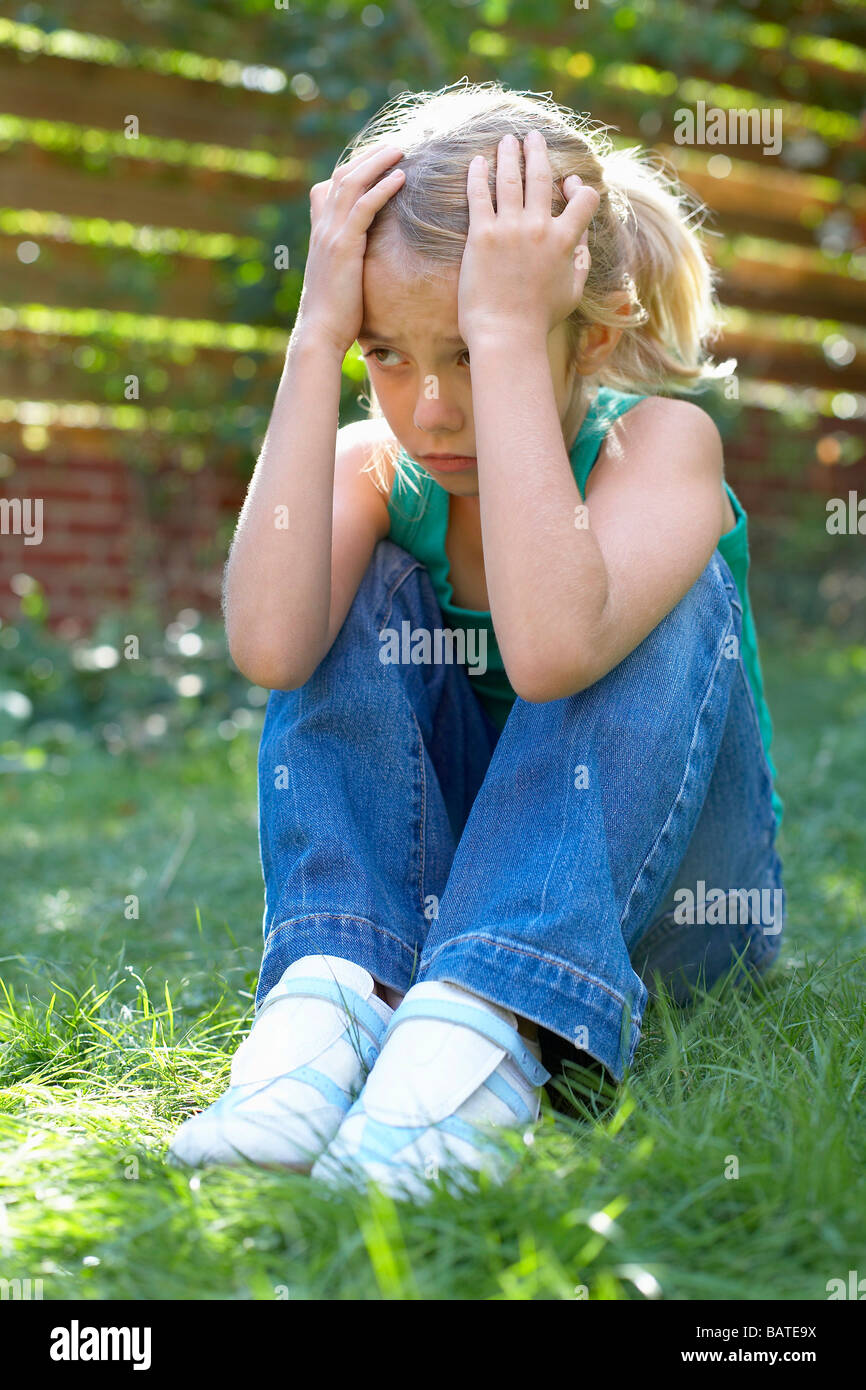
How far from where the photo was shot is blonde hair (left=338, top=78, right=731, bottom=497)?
139 centimetres

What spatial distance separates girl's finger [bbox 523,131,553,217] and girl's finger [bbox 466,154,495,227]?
1.7 inches

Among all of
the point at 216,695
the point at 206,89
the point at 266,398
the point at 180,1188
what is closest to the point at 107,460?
the point at 266,398

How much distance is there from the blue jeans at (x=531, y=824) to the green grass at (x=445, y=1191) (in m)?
0.10

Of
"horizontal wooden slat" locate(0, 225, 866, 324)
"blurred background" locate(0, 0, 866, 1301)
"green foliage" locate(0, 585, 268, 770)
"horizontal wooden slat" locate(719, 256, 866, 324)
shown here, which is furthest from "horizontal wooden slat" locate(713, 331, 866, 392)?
"green foliage" locate(0, 585, 268, 770)

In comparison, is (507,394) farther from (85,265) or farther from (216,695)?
(85,265)

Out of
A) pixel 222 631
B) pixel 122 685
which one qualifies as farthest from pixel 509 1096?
pixel 222 631

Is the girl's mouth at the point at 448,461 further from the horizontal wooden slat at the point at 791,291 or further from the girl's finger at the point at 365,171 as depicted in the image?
the horizontal wooden slat at the point at 791,291

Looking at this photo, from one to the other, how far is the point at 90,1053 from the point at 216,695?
2.37m

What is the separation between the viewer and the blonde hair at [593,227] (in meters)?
1.39

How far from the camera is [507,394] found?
1.29 metres

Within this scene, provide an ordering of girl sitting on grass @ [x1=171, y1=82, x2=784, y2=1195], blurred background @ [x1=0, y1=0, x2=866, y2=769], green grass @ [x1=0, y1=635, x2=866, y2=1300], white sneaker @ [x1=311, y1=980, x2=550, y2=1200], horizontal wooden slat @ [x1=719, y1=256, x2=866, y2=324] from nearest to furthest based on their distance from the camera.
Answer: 1. green grass @ [x1=0, y1=635, x2=866, y2=1300]
2. white sneaker @ [x1=311, y1=980, x2=550, y2=1200]
3. girl sitting on grass @ [x1=171, y1=82, x2=784, y2=1195]
4. blurred background @ [x1=0, y1=0, x2=866, y2=769]
5. horizontal wooden slat @ [x1=719, y1=256, x2=866, y2=324]

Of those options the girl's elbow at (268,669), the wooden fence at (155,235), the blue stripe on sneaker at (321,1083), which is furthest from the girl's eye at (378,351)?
the wooden fence at (155,235)

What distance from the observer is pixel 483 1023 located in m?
1.15

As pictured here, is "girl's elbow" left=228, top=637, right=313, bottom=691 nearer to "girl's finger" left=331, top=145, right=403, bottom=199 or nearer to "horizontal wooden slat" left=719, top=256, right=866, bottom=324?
"girl's finger" left=331, top=145, right=403, bottom=199
